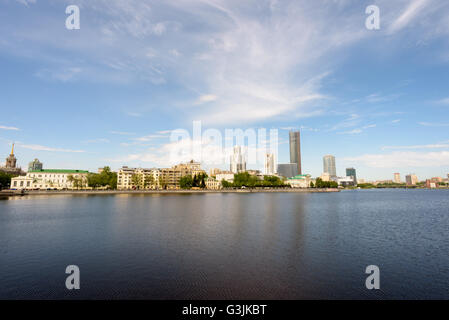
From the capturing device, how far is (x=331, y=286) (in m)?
13.6

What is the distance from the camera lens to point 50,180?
164375 millimetres

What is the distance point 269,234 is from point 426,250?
46.2 feet

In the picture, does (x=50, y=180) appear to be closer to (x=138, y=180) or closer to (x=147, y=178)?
(x=138, y=180)

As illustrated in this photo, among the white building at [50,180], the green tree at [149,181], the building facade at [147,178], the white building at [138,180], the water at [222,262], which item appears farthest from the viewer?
the building facade at [147,178]

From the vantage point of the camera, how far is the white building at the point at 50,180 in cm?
14362

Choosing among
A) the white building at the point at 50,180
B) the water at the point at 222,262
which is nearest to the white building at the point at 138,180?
the white building at the point at 50,180

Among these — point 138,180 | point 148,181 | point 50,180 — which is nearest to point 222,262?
point 138,180

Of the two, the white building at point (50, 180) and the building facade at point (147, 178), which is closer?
the white building at point (50, 180)

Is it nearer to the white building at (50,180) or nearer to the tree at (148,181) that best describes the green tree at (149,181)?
the tree at (148,181)

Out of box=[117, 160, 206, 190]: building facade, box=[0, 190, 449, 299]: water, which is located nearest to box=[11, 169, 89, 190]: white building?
box=[117, 160, 206, 190]: building facade
